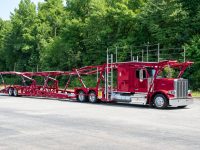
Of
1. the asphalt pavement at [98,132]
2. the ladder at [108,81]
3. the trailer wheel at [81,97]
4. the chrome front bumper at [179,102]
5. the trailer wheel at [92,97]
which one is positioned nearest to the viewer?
the asphalt pavement at [98,132]

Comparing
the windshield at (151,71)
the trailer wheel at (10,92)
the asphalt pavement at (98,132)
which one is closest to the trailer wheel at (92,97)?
the windshield at (151,71)

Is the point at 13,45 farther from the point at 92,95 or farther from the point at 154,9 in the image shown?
the point at 92,95

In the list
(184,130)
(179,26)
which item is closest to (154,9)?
(179,26)

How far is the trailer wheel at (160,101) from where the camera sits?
66.8ft

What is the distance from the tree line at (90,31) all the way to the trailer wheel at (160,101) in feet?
51.7

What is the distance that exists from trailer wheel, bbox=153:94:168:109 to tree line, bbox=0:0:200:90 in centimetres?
1577

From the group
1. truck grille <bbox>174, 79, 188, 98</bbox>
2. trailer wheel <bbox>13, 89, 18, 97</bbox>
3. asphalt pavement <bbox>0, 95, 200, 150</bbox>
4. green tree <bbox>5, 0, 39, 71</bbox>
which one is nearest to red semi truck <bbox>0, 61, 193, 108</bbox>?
truck grille <bbox>174, 79, 188, 98</bbox>

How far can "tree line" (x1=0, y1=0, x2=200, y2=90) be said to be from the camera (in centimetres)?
3934

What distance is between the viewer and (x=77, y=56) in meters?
52.1

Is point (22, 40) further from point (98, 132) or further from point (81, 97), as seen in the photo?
point (98, 132)

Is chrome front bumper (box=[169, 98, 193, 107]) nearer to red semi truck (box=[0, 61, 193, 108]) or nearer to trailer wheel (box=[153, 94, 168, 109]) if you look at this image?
red semi truck (box=[0, 61, 193, 108])

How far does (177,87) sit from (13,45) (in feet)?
171

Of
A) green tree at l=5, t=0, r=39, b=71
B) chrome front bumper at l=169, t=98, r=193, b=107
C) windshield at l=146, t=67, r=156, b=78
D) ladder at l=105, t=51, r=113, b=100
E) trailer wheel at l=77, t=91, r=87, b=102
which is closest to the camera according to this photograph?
chrome front bumper at l=169, t=98, r=193, b=107

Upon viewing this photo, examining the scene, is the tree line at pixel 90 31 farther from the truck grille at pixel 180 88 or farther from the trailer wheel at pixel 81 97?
the truck grille at pixel 180 88
